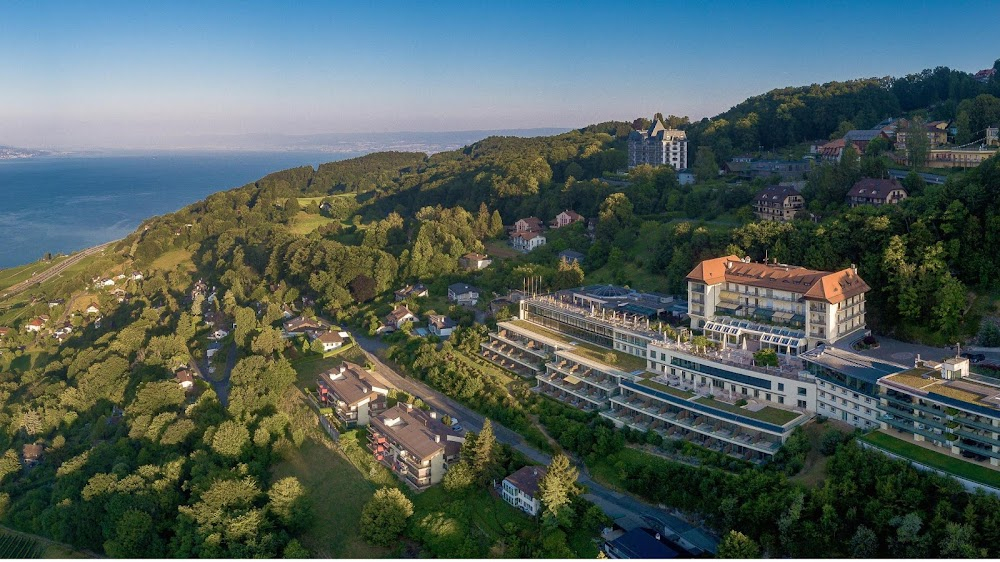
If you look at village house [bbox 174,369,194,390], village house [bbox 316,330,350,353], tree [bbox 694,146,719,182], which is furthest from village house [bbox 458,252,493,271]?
village house [bbox 174,369,194,390]

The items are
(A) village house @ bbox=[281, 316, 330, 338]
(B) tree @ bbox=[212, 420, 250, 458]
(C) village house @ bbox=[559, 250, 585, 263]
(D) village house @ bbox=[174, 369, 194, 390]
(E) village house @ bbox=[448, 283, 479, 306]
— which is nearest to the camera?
(B) tree @ bbox=[212, 420, 250, 458]

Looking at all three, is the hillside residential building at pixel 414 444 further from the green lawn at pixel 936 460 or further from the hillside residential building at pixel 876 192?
the hillside residential building at pixel 876 192

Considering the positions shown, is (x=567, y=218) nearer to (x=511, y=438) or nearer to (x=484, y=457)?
(x=511, y=438)

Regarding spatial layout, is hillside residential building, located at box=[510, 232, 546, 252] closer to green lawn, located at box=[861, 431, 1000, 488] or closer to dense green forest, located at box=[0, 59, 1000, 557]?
dense green forest, located at box=[0, 59, 1000, 557]

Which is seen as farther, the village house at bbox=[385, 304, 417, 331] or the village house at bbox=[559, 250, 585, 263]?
the village house at bbox=[559, 250, 585, 263]

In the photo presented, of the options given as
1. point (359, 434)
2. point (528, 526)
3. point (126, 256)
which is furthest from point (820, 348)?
point (126, 256)
